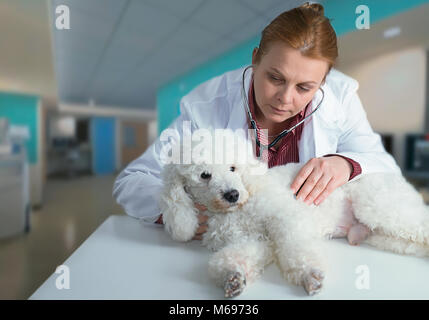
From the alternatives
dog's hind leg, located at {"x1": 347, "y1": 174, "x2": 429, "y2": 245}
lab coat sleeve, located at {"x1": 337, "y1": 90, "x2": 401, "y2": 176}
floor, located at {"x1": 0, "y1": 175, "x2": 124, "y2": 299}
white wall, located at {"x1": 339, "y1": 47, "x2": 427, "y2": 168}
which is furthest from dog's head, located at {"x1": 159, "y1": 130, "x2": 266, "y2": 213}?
white wall, located at {"x1": 339, "y1": 47, "x2": 427, "y2": 168}

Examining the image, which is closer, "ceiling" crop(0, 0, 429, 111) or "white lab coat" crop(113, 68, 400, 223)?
"white lab coat" crop(113, 68, 400, 223)

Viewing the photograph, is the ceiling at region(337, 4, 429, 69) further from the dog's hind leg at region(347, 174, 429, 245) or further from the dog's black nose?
the dog's black nose

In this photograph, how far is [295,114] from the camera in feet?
2.72

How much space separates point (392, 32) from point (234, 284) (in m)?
2.99

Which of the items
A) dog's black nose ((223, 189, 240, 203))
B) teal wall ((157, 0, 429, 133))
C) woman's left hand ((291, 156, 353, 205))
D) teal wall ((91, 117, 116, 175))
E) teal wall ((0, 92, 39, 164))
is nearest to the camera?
dog's black nose ((223, 189, 240, 203))

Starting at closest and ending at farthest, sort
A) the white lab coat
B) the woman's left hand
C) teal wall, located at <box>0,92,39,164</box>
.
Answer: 1. the woman's left hand
2. the white lab coat
3. teal wall, located at <box>0,92,39,164</box>

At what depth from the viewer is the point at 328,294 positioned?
19.0 inches

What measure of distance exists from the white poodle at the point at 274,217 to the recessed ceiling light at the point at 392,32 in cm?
230

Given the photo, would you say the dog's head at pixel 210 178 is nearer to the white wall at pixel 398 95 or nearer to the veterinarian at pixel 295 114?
the veterinarian at pixel 295 114

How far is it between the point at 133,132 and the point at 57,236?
8636 millimetres

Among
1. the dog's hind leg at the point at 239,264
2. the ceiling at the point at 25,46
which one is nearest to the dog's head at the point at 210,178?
the dog's hind leg at the point at 239,264

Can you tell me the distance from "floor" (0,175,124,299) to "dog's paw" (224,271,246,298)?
1612mm

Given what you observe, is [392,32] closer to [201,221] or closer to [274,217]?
[274,217]

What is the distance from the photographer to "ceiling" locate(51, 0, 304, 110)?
2.20 meters
